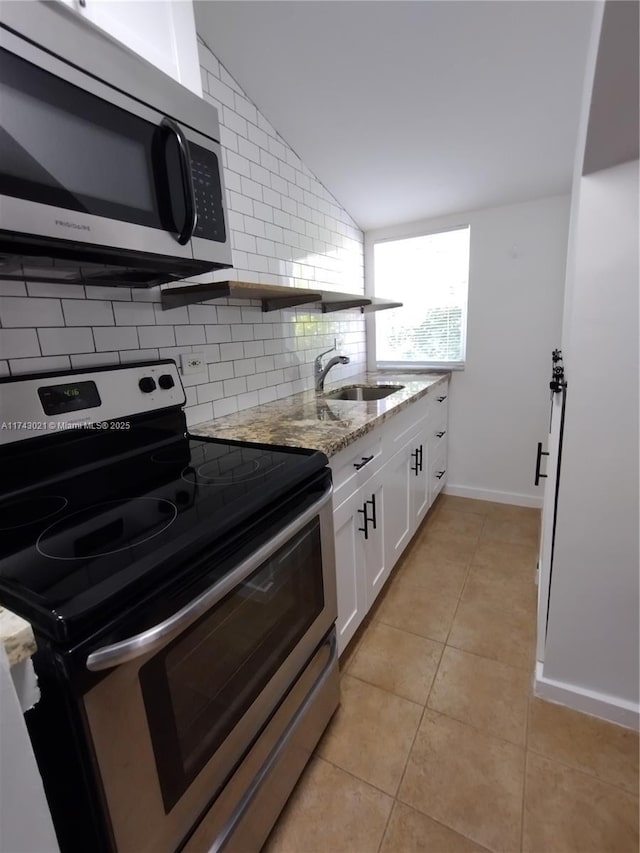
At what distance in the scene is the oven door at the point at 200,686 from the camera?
599mm

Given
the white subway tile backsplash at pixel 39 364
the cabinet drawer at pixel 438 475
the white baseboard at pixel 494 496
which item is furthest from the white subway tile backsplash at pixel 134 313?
the white baseboard at pixel 494 496

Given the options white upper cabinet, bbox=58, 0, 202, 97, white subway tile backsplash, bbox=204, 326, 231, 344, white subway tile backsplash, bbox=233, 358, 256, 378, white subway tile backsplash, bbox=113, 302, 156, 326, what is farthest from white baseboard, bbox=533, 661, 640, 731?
white upper cabinet, bbox=58, 0, 202, 97

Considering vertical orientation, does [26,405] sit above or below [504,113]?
below

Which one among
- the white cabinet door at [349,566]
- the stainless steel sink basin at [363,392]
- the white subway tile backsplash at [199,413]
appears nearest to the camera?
the white cabinet door at [349,566]

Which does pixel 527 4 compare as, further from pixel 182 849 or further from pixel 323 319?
pixel 182 849

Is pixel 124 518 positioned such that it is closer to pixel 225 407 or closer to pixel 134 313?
pixel 134 313

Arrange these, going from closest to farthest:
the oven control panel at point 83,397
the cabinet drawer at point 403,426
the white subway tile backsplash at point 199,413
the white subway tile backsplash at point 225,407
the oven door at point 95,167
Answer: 1. the oven door at point 95,167
2. the oven control panel at point 83,397
3. the white subway tile backsplash at point 199,413
4. the white subway tile backsplash at point 225,407
5. the cabinet drawer at point 403,426

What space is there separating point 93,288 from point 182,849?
137 centimetres

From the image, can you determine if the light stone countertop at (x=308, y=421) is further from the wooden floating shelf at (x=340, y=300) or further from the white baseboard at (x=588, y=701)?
the white baseboard at (x=588, y=701)

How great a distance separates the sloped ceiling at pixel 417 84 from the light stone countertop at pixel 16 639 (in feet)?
6.22

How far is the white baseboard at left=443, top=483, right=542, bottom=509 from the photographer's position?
2773 millimetres

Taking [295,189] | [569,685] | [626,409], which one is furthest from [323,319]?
[569,685]

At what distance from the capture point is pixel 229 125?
5.32ft

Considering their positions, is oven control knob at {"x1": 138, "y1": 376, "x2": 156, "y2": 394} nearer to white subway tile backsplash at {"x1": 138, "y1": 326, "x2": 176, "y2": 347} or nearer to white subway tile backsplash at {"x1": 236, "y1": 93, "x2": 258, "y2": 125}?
white subway tile backsplash at {"x1": 138, "y1": 326, "x2": 176, "y2": 347}
